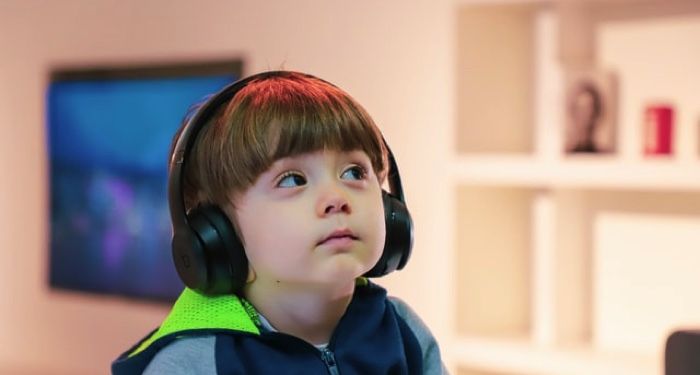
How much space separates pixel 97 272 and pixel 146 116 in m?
0.58

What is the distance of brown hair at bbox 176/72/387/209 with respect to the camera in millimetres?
967

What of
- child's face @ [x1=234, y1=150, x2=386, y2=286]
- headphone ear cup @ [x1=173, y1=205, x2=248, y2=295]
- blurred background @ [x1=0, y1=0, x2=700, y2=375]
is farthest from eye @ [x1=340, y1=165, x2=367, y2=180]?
blurred background @ [x1=0, y1=0, x2=700, y2=375]

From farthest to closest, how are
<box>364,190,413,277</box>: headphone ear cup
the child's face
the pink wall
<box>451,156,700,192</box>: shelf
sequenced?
the pink wall, <box>451,156,700,192</box>: shelf, <box>364,190,413,277</box>: headphone ear cup, the child's face

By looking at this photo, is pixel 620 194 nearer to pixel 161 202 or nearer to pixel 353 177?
pixel 161 202

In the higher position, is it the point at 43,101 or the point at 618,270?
the point at 43,101

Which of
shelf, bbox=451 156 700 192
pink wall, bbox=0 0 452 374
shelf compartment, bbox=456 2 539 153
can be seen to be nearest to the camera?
shelf, bbox=451 156 700 192

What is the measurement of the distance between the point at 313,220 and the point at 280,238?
0.10 ft

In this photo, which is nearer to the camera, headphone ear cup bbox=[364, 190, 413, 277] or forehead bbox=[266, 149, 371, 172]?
forehead bbox=[266, 149, 371, 172]

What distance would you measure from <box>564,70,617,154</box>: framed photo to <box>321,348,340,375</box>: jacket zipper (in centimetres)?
158

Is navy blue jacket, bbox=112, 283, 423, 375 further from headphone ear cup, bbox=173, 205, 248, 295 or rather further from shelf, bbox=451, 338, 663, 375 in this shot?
shelf, bbox=451, 338, 663, 375

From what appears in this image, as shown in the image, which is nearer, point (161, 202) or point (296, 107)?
point (296, 107)

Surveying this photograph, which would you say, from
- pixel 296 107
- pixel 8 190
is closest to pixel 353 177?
pixel 296 107

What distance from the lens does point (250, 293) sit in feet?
3.36

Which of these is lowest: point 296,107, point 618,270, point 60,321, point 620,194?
point 60,321
